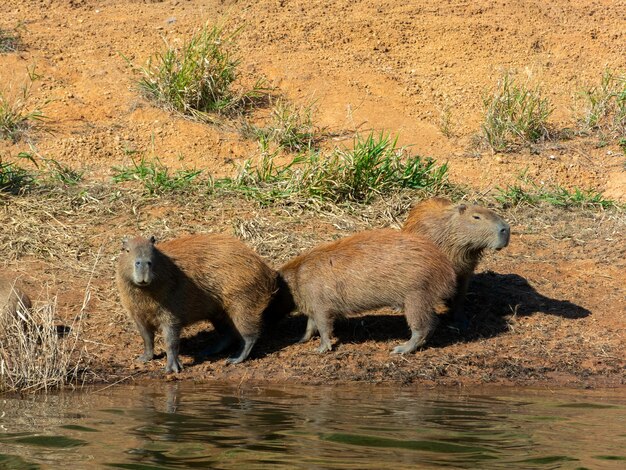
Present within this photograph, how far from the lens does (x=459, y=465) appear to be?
5.18 meters

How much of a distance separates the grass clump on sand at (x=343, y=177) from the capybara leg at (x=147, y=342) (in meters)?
2.69

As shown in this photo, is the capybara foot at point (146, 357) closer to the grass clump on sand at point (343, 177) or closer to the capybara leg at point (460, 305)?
the capybara leg at point (460, 305)

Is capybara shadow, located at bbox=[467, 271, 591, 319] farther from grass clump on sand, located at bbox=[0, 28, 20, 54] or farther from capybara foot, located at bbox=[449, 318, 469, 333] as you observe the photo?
grass clump on sand, located at bbox=[0, 28, 20, 54]

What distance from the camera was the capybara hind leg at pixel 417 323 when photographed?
7762 mm

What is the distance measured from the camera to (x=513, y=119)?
1209 centimetres

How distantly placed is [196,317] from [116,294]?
3.65ft

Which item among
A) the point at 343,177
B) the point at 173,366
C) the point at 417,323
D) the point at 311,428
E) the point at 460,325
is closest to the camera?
the point at 311,428

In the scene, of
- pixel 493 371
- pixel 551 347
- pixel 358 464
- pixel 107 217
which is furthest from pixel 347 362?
pixel 107 217

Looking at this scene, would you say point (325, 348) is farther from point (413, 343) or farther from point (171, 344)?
point (171, 344)

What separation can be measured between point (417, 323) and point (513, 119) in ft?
16.4

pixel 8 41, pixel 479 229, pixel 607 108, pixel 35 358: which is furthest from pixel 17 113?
pixel 607 108

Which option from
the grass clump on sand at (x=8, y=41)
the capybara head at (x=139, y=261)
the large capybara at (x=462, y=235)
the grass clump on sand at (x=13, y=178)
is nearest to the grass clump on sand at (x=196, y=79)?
the grass clump on sand at (x=8, y=41)

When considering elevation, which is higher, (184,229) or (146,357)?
(184,229)

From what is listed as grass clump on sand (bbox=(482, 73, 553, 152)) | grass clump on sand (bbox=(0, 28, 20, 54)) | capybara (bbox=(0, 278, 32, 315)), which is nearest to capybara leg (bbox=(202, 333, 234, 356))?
capybara (bbox=(0, 278, 32, 315))
